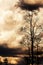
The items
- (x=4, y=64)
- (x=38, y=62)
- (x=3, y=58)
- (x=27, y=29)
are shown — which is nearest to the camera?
(x=27, y=29)

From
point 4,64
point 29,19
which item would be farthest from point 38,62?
point 4,64

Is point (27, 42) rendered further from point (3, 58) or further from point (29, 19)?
point (3, 58)

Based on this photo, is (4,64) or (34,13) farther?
(4,64)

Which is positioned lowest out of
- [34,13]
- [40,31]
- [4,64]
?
[4,64]

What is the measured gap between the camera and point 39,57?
19.5m

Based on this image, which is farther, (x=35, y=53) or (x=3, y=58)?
(x=3, y=58)

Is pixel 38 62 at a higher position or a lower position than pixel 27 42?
lower

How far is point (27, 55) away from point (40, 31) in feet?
7.98

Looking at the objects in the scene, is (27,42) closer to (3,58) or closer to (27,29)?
(27,29)

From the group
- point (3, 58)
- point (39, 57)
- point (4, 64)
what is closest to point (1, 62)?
point (4, 64)

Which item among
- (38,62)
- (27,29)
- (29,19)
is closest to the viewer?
(29,19)

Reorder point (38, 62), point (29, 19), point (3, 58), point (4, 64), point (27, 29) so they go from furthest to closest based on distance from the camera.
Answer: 1. point (4, 64)
2. point (3, 58)
3. point (38, 62)
4. point (27, 29)
5. point (29, 19)

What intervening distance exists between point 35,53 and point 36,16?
258 cm

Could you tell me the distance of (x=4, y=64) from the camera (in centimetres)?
2350
